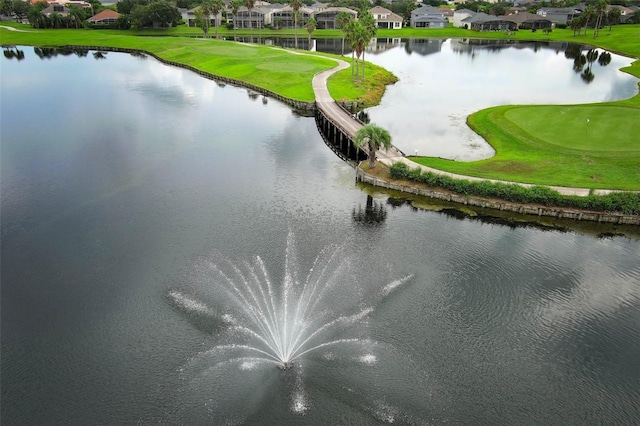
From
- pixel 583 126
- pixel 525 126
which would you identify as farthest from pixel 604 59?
pixel 525 126

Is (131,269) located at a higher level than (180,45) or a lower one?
lower

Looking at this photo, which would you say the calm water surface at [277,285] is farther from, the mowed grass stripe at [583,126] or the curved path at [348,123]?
the mowed grass stripe at [583,126]

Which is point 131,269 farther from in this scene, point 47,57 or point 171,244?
point 47,57

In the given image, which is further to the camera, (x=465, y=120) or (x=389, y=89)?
(x=389, y=89)

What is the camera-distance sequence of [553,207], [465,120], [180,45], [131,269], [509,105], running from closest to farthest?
[131,269]
[553,207]
[465,120]
[509,105]
[180,45]

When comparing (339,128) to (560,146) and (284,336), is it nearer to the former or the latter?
(560,146)

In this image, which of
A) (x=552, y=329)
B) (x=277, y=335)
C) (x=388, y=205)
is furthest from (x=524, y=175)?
(x=277, y=335)

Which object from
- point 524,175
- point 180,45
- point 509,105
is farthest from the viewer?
point 180,45

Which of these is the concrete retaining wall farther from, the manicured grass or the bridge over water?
the bridge over water
